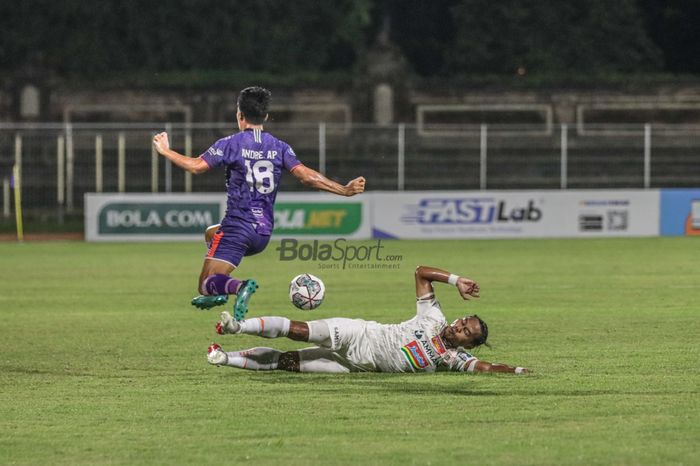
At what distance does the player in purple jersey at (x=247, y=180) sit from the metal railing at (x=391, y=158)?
2679 centimetres

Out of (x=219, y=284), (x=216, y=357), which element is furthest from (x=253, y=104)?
(x=216, y=357)

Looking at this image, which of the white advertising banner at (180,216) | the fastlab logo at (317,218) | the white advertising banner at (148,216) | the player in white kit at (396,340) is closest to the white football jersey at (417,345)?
the player in white kit at (396,340)

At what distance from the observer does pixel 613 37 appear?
187 feet

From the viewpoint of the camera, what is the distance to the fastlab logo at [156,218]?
33250mm

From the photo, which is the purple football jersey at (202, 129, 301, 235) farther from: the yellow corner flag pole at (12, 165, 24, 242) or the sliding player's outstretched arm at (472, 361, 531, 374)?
the yellow corner flag pole at (12, 165, 24, 242)

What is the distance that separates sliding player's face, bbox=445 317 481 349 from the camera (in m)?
11.0

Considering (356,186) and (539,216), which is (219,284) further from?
(539,216)

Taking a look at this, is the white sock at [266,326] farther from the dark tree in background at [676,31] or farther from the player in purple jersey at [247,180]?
the dark tree in background at [676,31]

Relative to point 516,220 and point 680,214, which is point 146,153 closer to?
point 516,220

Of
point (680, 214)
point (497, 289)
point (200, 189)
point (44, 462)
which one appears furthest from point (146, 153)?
point (44, 462)

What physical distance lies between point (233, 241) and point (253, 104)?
3.90 ft

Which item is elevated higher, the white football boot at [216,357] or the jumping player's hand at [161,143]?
the jumping player's hand at [161,143]

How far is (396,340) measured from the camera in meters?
11.3

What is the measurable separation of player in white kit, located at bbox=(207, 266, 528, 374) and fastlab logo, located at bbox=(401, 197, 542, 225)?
21739 millimetres
